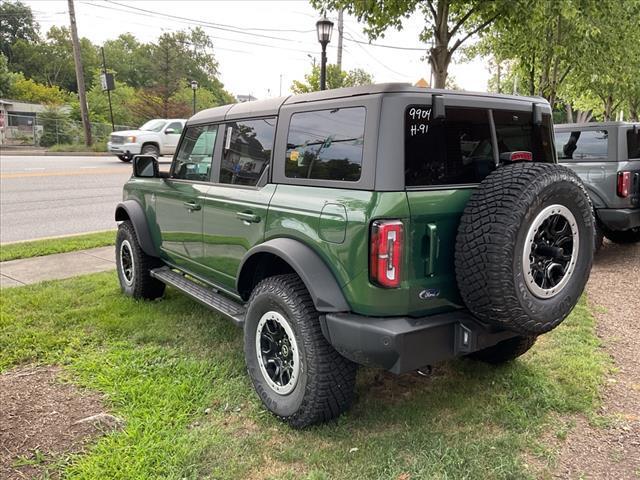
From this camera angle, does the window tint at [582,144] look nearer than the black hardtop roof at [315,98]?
No

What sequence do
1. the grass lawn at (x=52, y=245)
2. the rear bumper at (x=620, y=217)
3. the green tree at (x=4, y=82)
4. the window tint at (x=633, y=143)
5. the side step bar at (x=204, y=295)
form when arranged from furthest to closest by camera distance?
the green tree at (x=4, y=82) < the grass lawn at (x=52, y=245) < the window tint at (x=633, y=143) < the rear bumper at (x=620, y=217) < the side step bar at (x=204, y=295)

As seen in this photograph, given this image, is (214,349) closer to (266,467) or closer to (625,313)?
(266,467)

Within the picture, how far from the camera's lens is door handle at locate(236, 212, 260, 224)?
10.8 ft

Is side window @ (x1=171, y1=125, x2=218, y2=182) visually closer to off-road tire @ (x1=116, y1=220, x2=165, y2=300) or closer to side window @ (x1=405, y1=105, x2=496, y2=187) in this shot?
off-road tire @ (x1=116, y1=220, x2=165, y2=300)

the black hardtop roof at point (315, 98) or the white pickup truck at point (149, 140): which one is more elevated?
the white pickup truck at point (149, 140)

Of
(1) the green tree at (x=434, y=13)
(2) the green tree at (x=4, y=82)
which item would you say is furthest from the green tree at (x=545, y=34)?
(2) the green tree at (x=4, y=82)

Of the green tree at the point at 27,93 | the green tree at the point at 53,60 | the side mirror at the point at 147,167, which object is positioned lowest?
the side mirror at the point at 147,167

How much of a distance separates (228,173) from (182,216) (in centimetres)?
73

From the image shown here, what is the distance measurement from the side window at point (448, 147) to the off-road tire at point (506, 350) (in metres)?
1.26

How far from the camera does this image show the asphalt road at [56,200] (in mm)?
9102

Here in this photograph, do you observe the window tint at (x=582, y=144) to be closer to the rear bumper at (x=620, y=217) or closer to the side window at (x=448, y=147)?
the rear bumper at (x=620, y=217)

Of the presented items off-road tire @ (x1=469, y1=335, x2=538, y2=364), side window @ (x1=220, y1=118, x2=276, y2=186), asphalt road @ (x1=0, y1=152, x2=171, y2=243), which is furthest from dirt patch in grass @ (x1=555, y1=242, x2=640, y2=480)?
asphalt road @ (x1=0, y1=152, x2=171, y2=243)

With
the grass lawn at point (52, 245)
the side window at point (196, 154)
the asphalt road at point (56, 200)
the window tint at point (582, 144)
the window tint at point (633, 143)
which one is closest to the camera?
the side window at point (196, 154)

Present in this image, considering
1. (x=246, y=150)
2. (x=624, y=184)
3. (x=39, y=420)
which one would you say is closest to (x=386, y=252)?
(x=246, y=150)
